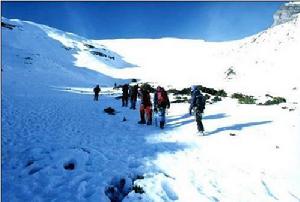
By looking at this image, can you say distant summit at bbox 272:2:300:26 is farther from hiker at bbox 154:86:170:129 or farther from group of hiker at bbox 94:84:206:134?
hiker at bbox 154:86:170:129

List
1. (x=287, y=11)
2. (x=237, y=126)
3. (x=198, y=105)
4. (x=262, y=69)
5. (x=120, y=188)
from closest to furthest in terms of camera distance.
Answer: (x=120, y=188) → (x=198, y=105) → (x=237, y=126) → (x=262, y=69) → (x=287, y=11)

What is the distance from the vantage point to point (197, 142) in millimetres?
14281

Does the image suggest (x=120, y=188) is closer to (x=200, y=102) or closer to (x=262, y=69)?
(x=200, y=102)

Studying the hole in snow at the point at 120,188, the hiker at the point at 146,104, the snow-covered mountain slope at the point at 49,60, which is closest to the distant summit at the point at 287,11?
the snow-covered mountain slope at the point at 49,60

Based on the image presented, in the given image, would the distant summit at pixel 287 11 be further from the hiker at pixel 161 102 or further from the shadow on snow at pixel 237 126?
the hiker at pixel 161 102

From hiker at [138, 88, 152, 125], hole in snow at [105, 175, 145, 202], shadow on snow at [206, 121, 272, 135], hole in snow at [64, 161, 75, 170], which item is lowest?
hole in snow at [105, 175, 145, 202]

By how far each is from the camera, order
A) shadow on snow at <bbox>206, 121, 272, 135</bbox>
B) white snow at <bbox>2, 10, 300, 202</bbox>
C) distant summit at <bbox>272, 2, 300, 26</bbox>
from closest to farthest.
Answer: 1. white snow at <bbox>2, 10, 300, 202</bbox>
2. shadow on snow at <bbox>206, 121, 272, 135</bbox>
3. distant summit at <bbox>272, 2, 300, 26</bbox>

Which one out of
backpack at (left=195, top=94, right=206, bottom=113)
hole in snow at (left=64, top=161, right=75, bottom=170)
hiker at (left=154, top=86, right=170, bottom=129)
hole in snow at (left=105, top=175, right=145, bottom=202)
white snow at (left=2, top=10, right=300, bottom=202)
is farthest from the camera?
hiker at (left=154, top=86, right=170, bottom=129)

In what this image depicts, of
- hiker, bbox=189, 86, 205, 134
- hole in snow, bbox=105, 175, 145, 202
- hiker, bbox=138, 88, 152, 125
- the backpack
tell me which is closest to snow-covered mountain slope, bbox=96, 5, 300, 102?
hiker, bbox=138, 88, 152, 125

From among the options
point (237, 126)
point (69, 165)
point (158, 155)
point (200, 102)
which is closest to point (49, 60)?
point (237, 126)

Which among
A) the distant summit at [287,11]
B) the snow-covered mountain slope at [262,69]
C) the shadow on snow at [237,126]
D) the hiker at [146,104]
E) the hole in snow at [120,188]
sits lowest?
the hole in snow at [120,188]

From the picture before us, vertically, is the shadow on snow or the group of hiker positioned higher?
the group of hiker

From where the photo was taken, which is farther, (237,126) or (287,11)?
(287,11)

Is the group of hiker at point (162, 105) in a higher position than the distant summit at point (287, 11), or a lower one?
lower
